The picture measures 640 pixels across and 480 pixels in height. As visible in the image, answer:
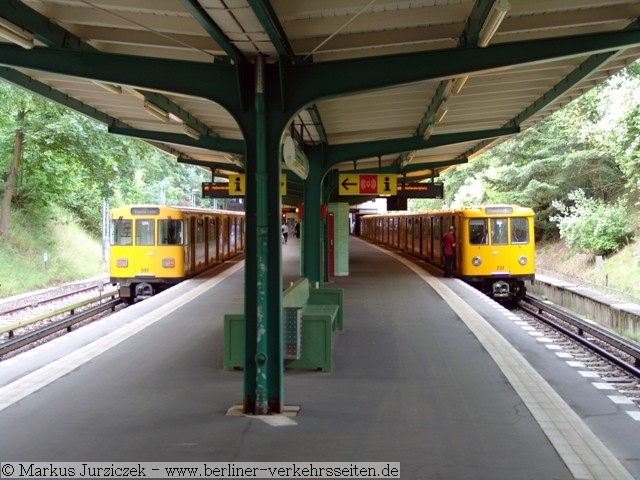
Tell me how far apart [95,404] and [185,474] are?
2.18 m

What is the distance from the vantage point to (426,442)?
5.28m

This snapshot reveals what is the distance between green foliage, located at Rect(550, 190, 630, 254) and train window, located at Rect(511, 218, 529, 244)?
320 inches

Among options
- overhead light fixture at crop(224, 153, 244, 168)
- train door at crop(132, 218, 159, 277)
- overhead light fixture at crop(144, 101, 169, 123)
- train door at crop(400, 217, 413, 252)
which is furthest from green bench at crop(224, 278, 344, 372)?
train door at crop(400, 217, 413, 252)

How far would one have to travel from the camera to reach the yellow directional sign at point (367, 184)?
638 inches

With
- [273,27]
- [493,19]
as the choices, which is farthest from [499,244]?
[273,27]

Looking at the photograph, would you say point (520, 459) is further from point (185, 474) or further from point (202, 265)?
point (202, 265)

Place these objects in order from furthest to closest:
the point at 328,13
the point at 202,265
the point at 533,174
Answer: the point at 533,174, the point at 202,265, the point at 328,13

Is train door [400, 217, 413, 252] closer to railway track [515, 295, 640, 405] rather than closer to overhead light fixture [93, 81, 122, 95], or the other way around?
railway track [515, 295, 640, 405]

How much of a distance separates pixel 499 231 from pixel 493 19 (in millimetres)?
13093

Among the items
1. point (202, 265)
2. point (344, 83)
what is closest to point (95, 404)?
point (344, 83)

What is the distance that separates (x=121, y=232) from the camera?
16.9 m

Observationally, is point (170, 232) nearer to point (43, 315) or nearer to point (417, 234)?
point (43, 315)

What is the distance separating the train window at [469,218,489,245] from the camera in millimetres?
17859

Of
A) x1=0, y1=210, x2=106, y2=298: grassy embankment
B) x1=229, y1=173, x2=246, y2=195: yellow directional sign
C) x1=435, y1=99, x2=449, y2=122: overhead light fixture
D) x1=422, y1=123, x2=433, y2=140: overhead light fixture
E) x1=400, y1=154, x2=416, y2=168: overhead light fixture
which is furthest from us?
x1=0, y1=210, x2=106, y2=298: grassy embankment
